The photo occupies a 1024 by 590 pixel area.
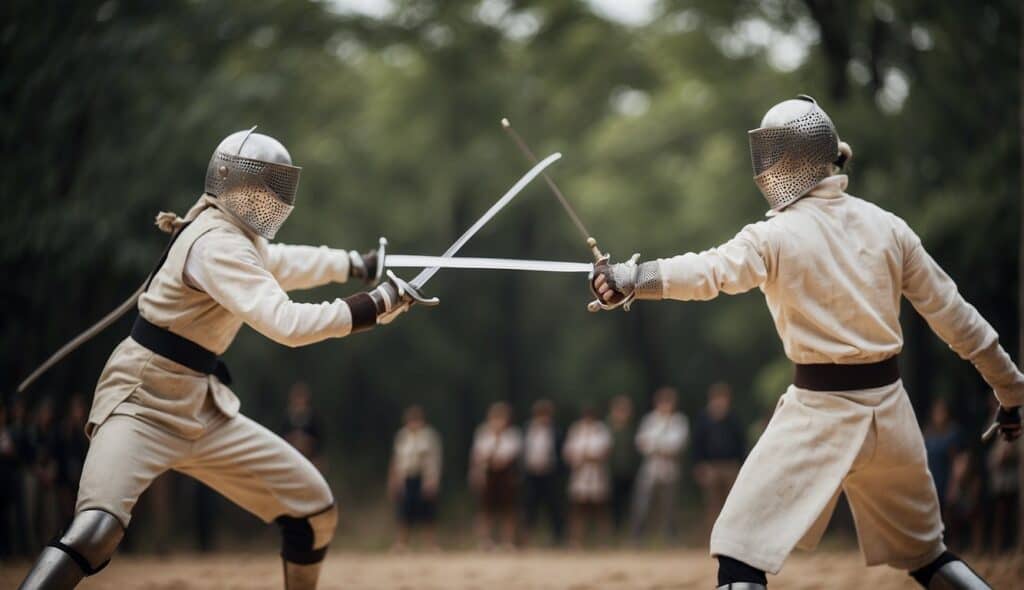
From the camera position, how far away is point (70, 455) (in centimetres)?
1010

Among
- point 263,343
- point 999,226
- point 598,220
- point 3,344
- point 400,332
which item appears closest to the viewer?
point 3,344

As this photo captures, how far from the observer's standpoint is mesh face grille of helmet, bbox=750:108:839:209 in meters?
3.71

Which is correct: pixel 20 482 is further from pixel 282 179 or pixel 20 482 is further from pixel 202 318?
pixel 282 179

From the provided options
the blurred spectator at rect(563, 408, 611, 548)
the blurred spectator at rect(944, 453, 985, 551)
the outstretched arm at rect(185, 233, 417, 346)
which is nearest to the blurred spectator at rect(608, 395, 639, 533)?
the blurred spectator at rect(563, 408, 611, 548)

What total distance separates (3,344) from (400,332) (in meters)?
9.83

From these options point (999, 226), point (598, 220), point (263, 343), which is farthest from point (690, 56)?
point (263, 343)

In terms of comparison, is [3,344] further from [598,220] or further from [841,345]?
[598,220]

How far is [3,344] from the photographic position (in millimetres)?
10172

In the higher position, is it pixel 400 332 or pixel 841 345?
pixel 841 345

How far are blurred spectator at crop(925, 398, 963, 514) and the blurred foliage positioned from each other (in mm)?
1470

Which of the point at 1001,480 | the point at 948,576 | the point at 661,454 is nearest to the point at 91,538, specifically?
the point at 948,576

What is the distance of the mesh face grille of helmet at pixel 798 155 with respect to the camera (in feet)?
12.2

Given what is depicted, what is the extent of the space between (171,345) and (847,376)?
2353 mm

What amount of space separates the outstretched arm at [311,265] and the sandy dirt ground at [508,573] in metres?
2.86
